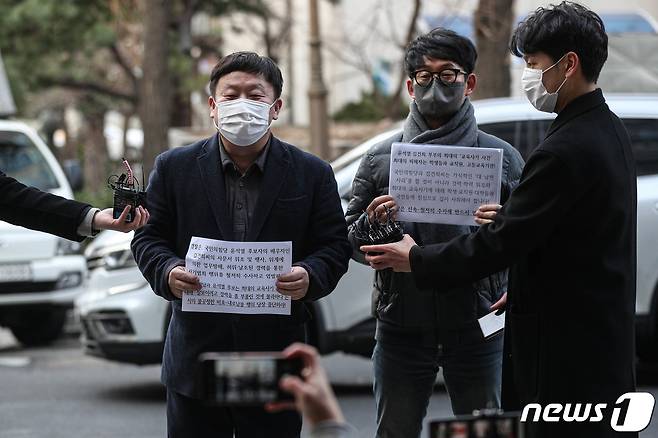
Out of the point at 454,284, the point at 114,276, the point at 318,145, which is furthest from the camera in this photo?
the point at 318,145

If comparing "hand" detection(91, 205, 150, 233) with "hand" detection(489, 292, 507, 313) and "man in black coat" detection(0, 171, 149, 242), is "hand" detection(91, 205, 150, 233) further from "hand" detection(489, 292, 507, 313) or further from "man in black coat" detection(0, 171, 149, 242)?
"hand" detection(489, 292, 507, 313)

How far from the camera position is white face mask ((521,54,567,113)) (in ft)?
13.3

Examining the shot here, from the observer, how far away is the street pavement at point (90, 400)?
27.4 ft

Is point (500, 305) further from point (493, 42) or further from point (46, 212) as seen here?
point (493, 42)

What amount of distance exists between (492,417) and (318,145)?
15.2 m

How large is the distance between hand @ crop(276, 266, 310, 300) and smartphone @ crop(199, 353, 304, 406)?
162cm

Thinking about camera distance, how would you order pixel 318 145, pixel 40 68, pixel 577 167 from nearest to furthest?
pixel 577 167
pixel 318 145
pixel 40 68

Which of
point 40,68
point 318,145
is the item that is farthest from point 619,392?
point 40,68

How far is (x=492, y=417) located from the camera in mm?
2826

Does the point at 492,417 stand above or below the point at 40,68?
below

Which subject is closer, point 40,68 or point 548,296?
point 548,296

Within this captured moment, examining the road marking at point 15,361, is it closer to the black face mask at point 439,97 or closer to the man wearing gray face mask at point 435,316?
the man wearing gray face mask at point 435,316

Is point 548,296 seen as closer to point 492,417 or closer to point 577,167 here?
point 577,167

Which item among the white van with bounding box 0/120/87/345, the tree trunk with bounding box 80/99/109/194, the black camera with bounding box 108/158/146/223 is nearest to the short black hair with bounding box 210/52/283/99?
the black camera with bounding box 108/158/146/223
